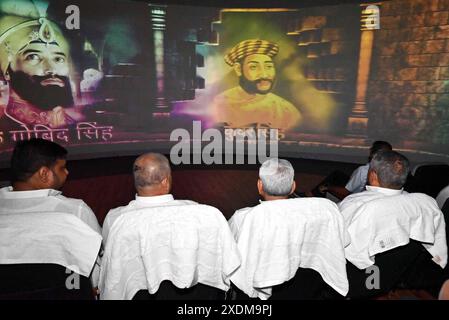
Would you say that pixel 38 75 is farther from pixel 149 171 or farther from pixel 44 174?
pixel 149 171

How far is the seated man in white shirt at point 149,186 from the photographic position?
171 centimetres

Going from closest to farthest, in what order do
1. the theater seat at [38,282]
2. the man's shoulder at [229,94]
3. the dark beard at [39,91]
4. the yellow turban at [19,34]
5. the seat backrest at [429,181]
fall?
the theater seat at [38,282] → the seat backrest at [429,181] → the yellow turban at [19,34] → the dark beard at [39,91] → the man's shoulder at [229,94]

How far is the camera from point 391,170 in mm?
1954

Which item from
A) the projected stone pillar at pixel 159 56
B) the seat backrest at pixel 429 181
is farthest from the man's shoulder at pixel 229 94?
the seat backrest at pixel 429 181

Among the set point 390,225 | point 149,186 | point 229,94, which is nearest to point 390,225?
point 390,225

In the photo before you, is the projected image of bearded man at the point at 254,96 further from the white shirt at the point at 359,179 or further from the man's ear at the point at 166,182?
the man's ear at the point at 166,182

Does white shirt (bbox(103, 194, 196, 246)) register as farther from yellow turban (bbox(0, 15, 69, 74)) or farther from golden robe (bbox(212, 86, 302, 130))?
golden robe (bbox(212, 86, 302, 130))

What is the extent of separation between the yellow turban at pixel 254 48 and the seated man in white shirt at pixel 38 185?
805cm

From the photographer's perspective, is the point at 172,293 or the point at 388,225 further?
the point at 388,225

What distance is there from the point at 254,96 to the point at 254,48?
1320mm

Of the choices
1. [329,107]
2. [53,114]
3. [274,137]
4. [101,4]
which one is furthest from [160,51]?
[329,107]

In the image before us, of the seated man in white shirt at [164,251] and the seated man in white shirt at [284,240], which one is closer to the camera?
the seated man in white shirt at [164,251]

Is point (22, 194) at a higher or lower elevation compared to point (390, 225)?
higher

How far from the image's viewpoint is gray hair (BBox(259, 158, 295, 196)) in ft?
5.76
